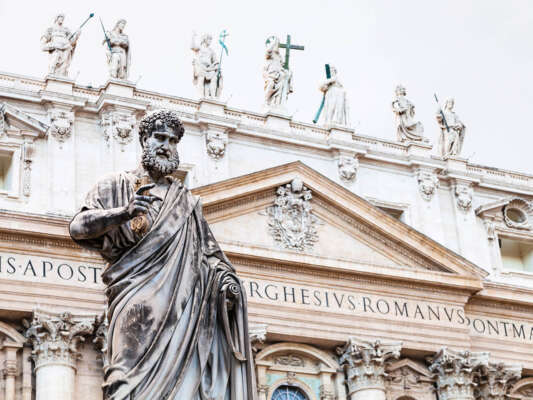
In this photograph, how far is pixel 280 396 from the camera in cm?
2708

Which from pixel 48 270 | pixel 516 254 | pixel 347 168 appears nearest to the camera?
pixel 48 270

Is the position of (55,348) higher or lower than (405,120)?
lower

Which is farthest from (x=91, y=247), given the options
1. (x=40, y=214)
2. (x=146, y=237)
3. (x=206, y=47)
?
A: (x=206, y=47)

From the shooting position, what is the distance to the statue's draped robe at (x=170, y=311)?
19.1 ft

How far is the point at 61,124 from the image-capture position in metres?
26.2

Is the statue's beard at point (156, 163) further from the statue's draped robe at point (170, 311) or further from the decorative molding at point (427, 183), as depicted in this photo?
the decorative molding at point (427, 183)

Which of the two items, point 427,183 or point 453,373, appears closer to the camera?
point 453,373

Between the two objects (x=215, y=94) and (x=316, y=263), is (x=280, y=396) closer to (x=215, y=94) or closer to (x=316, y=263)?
(x=316, y=263)

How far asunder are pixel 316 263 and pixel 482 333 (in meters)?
4.76

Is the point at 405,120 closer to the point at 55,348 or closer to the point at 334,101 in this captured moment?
the point at 334,101

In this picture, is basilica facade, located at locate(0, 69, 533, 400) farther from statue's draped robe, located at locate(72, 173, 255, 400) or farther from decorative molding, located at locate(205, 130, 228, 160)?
statue's draped robe, located at locate(72, 173, 255, 400)

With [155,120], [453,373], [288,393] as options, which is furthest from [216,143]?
[155,120]

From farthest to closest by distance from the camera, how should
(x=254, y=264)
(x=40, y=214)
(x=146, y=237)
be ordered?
(x=254, y=264) → (x=40, y=214) → (x=146, y=237)

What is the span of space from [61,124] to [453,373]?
986cm
